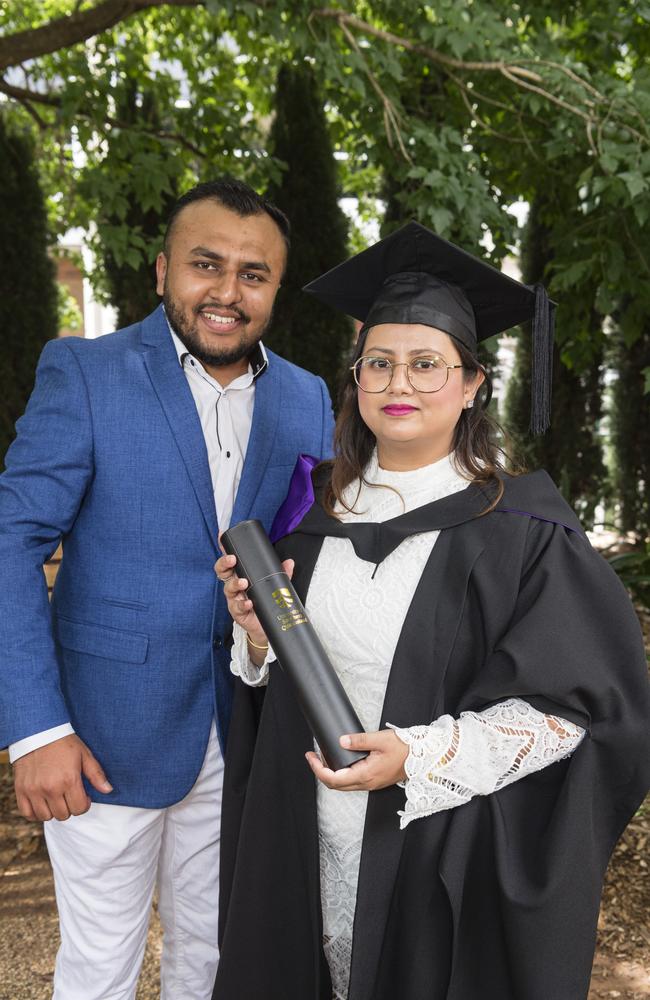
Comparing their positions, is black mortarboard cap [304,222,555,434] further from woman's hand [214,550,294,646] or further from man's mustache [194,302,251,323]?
woman's hand [214,550,294,646]

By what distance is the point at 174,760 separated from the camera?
222 cm

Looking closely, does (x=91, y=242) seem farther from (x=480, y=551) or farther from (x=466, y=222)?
(x=480, y=551)

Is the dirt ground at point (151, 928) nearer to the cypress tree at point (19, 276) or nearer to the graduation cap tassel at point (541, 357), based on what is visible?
the graduation cap tassel at point (541, 357)

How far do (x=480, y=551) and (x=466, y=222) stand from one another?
7.02 feet

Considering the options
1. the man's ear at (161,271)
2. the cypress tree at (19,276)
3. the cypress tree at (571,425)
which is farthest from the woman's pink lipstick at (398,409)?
the cypress tree at (571,425)

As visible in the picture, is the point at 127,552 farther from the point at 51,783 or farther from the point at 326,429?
the point at 326,429

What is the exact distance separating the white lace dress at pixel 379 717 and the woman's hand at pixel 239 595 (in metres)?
0.10

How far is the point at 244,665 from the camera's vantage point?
78.8 inches

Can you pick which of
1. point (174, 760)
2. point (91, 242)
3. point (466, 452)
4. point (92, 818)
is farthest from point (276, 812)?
point (91, 242)

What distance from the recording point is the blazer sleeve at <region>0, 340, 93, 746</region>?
2.00 m

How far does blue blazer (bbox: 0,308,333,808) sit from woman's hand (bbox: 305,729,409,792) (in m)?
0.71

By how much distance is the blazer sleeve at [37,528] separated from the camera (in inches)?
78.7

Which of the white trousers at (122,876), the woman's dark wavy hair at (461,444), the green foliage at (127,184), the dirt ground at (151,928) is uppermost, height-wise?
the green foliage at (127,184)

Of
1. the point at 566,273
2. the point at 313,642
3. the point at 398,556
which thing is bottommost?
the point at 313,642
